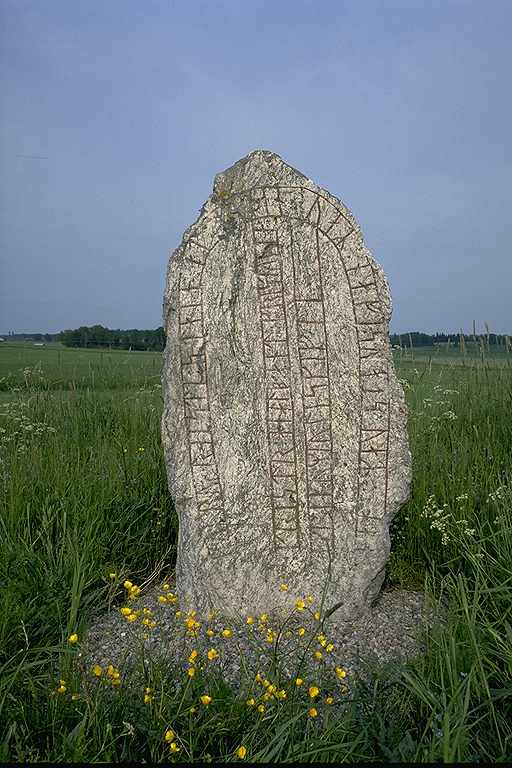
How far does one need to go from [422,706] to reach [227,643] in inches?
35.3

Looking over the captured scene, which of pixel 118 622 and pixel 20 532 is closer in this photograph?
pixel 118 622

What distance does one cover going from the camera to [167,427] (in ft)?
10.9

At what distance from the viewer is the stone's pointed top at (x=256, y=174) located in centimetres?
321

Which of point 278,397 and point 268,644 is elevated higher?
point 278,397

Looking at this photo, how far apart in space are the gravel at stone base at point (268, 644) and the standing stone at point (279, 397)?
0.53 ft

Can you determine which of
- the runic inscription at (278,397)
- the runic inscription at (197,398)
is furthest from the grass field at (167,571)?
the runic inscription at (278,397)

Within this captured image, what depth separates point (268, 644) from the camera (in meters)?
2.87

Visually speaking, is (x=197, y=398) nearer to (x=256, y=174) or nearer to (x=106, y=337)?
(x=256, y=174)

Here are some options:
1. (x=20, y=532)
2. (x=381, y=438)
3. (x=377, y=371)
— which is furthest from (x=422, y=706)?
(x=20, y=532)

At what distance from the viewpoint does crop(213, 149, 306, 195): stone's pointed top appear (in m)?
3.21

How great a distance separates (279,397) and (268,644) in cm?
103

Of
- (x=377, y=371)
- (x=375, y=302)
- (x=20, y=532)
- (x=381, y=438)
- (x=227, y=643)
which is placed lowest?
(x=227, y=643)

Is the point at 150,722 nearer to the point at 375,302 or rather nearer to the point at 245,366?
the point at 245,366

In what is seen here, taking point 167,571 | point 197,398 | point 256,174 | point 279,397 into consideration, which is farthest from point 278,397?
point 167,571
